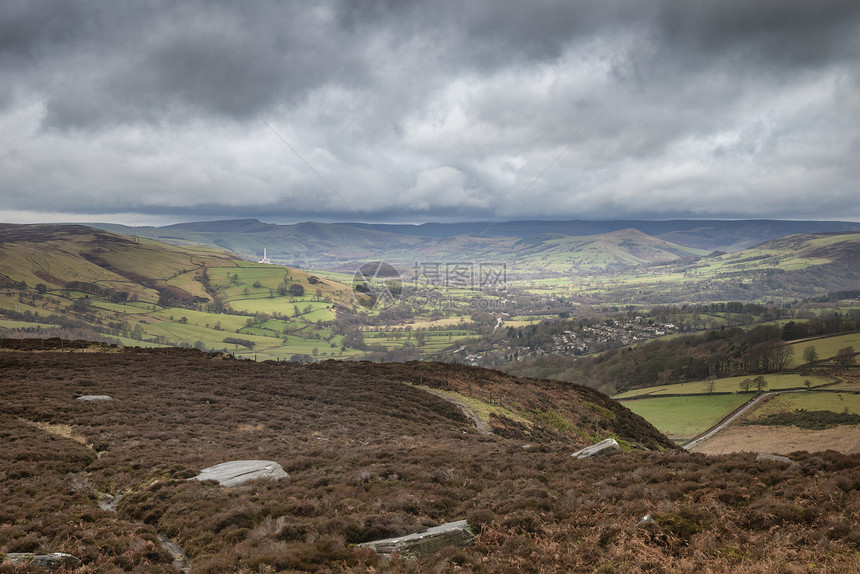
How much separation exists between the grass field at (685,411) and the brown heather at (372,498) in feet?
209

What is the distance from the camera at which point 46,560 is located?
981 centimetres

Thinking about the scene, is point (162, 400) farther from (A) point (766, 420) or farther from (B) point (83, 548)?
(A) point (766, 420)

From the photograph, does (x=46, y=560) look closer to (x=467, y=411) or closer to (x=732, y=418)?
(x=467, y=411)

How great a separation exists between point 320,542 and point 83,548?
617 centimetres

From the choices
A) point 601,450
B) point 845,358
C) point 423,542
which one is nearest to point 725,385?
point 845,358

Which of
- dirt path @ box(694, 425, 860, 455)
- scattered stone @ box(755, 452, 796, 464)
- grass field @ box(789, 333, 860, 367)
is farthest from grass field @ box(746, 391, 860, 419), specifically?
scattered stone @ box(755, 452, 796, 464)

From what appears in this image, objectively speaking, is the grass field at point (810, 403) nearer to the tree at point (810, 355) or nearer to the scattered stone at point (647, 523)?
the tree at point (810, 355)

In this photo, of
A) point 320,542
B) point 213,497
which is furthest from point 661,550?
point 213,497

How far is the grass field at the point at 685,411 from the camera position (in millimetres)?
73125

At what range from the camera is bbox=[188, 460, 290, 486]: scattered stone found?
51.3 ft

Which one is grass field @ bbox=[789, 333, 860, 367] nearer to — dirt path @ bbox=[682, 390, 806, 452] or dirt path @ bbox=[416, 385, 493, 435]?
dirt path @ bbox=[682, 390, 806, 452]

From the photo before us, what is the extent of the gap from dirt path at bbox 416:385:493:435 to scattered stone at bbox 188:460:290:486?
17.9 meters

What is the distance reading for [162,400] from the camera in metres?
28.7

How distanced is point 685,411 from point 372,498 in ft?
289
